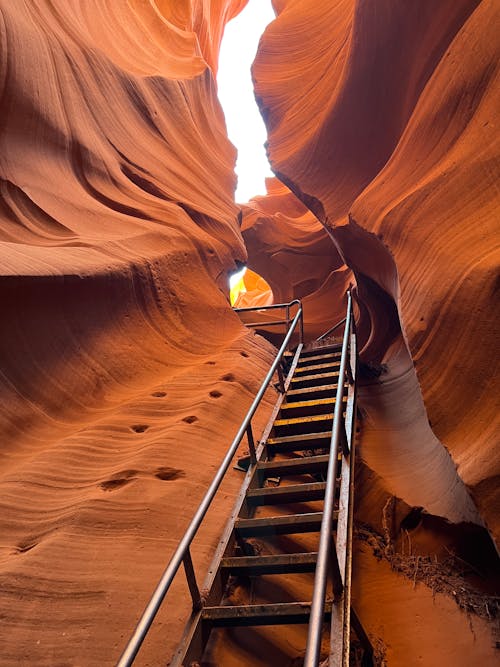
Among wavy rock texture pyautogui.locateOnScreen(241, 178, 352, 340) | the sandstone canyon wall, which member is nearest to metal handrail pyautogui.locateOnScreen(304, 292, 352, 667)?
the sandstone canyon wall

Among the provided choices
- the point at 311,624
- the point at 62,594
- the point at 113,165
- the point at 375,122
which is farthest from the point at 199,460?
the point at 375,122

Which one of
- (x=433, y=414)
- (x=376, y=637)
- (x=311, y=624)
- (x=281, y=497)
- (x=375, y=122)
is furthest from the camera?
(x=375, y=122)

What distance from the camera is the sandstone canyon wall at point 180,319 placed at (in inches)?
109

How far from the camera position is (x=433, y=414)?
334 cm

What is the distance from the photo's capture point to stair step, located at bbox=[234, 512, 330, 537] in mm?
2717

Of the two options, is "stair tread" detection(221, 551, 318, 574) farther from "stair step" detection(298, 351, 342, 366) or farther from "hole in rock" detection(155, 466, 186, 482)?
"stair step" detection(298, 351, 342, 366)

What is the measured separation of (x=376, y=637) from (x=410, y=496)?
A: 51.8 inches

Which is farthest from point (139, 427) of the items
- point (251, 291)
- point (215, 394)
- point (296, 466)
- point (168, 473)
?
point (251, 291)

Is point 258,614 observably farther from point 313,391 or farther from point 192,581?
point 313,391

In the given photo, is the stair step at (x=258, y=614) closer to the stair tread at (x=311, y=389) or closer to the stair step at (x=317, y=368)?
the stair tread at (x=311, y=389)

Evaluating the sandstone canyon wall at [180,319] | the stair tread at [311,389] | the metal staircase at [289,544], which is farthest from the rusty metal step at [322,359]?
the stair tread at [311,389]

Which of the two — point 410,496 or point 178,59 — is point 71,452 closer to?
point 410,496

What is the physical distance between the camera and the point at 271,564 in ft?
8.00

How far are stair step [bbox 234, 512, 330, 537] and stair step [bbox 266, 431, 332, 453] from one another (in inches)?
26.9
